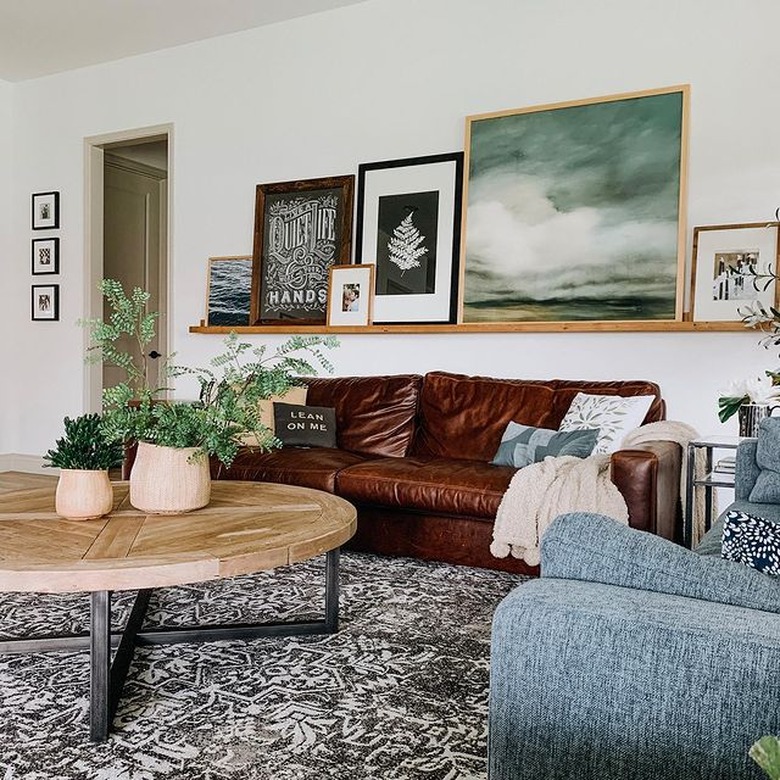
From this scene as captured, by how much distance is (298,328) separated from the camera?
4840mm

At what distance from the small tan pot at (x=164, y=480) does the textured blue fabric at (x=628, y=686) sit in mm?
1513

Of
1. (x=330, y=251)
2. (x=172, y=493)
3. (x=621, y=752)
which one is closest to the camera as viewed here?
(x=621, y=752)

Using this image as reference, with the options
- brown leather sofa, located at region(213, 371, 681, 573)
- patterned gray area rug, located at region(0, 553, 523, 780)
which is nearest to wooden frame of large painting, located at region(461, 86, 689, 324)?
brown leather sofa, located at region(213, 371, 681, 573)

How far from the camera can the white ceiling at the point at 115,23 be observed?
4.70 m

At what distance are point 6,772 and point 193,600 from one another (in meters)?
1.18

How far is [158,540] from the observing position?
2.03m

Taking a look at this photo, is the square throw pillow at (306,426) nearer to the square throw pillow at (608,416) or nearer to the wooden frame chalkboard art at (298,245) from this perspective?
the wooden frame chalkboard art at (298,245)

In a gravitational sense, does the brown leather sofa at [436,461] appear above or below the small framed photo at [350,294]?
below

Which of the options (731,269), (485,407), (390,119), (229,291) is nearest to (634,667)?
(485,407)

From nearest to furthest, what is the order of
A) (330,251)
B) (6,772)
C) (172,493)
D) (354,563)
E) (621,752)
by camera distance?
1. (621,752)
2. (6,772)
3. (172,493)
4. (354,563)
5. (330,251)

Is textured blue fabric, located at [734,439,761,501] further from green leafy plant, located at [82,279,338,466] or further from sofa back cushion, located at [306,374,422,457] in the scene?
sofa back cushion, located at [306,374,422,457]

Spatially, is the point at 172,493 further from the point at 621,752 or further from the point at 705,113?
the point at 705,113

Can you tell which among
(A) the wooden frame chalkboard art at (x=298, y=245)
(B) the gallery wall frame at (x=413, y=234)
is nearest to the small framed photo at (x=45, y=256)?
(A) the wooden frame chalkboard art at (x=298, y=245)

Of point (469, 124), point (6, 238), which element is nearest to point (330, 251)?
point (469, 124)
